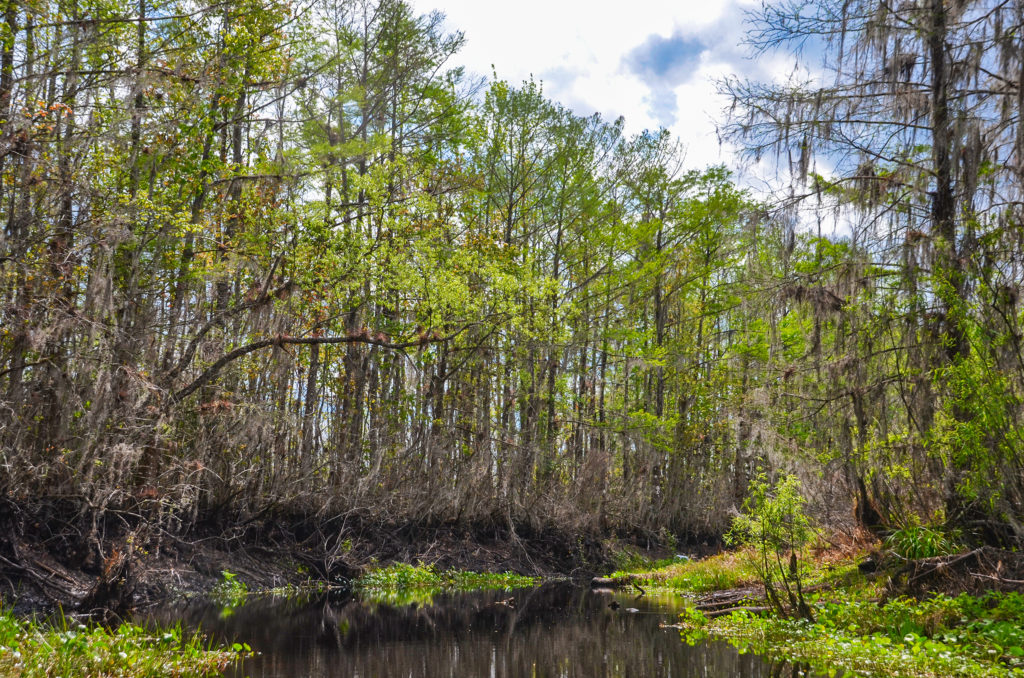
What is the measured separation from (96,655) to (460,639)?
4.36 meters

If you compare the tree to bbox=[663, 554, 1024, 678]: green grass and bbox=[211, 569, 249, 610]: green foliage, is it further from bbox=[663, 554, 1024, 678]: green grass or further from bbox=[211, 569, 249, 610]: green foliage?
bbox=[211, 569, 249, 610]: green foliage

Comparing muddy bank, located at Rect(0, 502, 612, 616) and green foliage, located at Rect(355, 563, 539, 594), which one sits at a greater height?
muddy bank, located at Rect(0, 502, 612, 616)

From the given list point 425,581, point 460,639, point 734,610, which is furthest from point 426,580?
point 734,610

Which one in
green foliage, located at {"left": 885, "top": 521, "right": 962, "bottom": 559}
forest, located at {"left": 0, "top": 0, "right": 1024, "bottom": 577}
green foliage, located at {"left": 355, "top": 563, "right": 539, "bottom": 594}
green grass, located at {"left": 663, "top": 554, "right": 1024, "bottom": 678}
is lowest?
green foliage, located at {"left": 355, "top": 563, "right": 539, "bottom": 594}

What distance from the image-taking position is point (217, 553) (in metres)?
13.9

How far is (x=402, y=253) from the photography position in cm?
1414

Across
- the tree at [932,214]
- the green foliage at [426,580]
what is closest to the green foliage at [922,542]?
the tree at [932,214]

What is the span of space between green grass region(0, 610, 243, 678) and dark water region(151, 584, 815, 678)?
54 centimetres

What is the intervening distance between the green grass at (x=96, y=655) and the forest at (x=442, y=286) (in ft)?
13.2

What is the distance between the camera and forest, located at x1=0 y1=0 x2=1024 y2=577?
8.70 meters

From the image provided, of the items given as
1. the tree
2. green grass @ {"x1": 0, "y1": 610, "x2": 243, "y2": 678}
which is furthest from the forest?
green grass @ {"x1": 0, "y1": 610, "x2": 243, "y2": 678}

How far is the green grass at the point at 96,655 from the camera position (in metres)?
5.30

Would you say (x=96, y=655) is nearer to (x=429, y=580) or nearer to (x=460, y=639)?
(x=460, y=639)

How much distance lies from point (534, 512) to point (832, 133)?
12.0m
